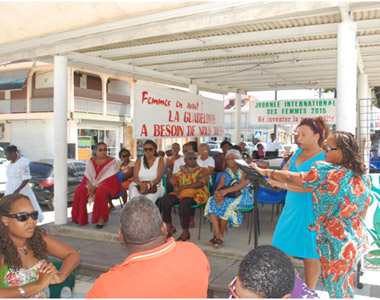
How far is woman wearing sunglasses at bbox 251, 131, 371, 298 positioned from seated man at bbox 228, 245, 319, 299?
1.49 meters

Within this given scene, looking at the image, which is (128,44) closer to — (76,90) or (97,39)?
(97,39)

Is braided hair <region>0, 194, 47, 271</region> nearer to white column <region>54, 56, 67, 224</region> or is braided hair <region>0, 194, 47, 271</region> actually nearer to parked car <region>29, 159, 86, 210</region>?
white column <region>54, 56, 67, 224</region>

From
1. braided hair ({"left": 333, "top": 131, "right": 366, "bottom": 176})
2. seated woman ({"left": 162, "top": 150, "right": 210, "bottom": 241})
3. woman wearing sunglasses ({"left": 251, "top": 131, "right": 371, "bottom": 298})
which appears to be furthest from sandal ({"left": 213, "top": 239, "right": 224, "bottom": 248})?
braided hair ({"left": 333, "top": 131, "right": 366, "bottom": 176})

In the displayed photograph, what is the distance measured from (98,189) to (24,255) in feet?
13.0

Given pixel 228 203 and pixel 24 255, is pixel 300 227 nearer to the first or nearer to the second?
pixel 228 203

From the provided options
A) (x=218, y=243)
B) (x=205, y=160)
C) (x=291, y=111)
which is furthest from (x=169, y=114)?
(x=291, y=111)

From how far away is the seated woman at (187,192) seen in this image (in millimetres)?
6008

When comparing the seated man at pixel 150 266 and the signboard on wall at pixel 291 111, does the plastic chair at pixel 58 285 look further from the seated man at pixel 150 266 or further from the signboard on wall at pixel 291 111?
the signboard on wall at pixel 291 111

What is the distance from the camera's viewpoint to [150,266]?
1.78 m

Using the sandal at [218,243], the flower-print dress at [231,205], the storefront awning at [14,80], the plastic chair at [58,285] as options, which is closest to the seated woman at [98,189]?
the flower-print dress at [231,205]

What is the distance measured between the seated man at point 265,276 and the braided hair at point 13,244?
1726 mm

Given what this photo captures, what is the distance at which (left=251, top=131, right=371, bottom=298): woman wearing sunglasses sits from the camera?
3.00 meters

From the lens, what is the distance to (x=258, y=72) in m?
8.96

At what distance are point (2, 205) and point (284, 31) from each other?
4.47 metres
